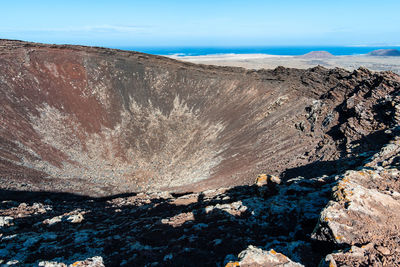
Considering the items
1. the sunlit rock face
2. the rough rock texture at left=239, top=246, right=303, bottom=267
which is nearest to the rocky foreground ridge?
the rough rock texture at left=239, top=246, right=303, bottom=267

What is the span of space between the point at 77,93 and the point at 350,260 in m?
39.9

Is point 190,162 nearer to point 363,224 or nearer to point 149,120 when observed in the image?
point 149,120

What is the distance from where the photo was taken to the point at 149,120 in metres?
37.1

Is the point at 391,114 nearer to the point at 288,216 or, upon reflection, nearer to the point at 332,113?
the point at 332,113

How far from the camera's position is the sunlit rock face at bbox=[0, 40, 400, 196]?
2606cm

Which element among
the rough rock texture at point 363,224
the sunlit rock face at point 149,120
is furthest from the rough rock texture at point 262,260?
the sunlit rock face at point 149,120

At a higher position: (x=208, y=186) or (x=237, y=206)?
(x=237, y=206)

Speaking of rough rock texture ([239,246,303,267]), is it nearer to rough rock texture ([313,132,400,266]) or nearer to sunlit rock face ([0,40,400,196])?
rough rock texture ([313,132,400,266])

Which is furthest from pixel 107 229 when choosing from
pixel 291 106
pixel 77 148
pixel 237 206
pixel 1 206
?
pixel 291 106

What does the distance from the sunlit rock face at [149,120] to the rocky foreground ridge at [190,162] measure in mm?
191

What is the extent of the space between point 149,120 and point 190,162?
35.2ft

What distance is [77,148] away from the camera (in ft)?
102

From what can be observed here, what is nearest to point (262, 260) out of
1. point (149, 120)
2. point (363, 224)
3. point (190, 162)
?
point (363, 224)

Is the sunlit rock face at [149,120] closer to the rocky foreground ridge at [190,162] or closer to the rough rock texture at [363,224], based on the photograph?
the rocky foreground ridge at [190,162]
